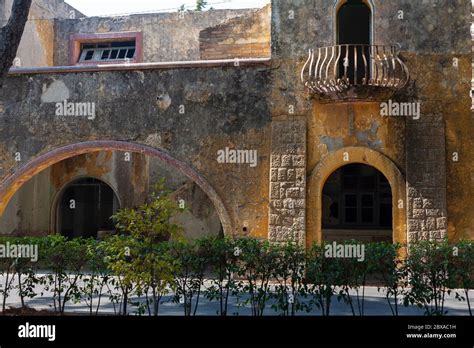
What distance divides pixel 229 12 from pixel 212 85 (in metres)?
7.16

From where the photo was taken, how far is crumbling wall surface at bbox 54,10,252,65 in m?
19.7

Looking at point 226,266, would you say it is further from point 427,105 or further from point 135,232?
point 427,105

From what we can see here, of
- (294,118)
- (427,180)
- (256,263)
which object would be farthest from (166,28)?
(256,263)

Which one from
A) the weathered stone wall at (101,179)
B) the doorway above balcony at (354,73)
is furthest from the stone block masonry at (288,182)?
the weathered stone wall at (101,179)

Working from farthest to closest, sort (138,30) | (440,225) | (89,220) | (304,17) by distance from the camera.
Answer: (138,30) → (89,220) → (304,17) → (440,225)

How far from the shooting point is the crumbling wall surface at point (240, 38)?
16.6 meters

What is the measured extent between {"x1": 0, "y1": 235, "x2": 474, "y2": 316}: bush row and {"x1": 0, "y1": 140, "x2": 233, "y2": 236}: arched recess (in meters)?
4.31

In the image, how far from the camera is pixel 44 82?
13.9 meters

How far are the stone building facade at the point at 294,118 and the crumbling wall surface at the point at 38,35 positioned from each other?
17.7 ft

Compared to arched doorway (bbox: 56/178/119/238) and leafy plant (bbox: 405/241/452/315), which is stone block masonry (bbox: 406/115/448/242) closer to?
leafy plant (bbox: 405/241/452/315)

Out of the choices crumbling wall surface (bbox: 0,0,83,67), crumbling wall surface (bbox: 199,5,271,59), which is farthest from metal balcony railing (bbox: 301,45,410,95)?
crumbling wall surface (bbox: 0,0,83,67)

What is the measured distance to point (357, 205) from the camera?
54.8 ft
